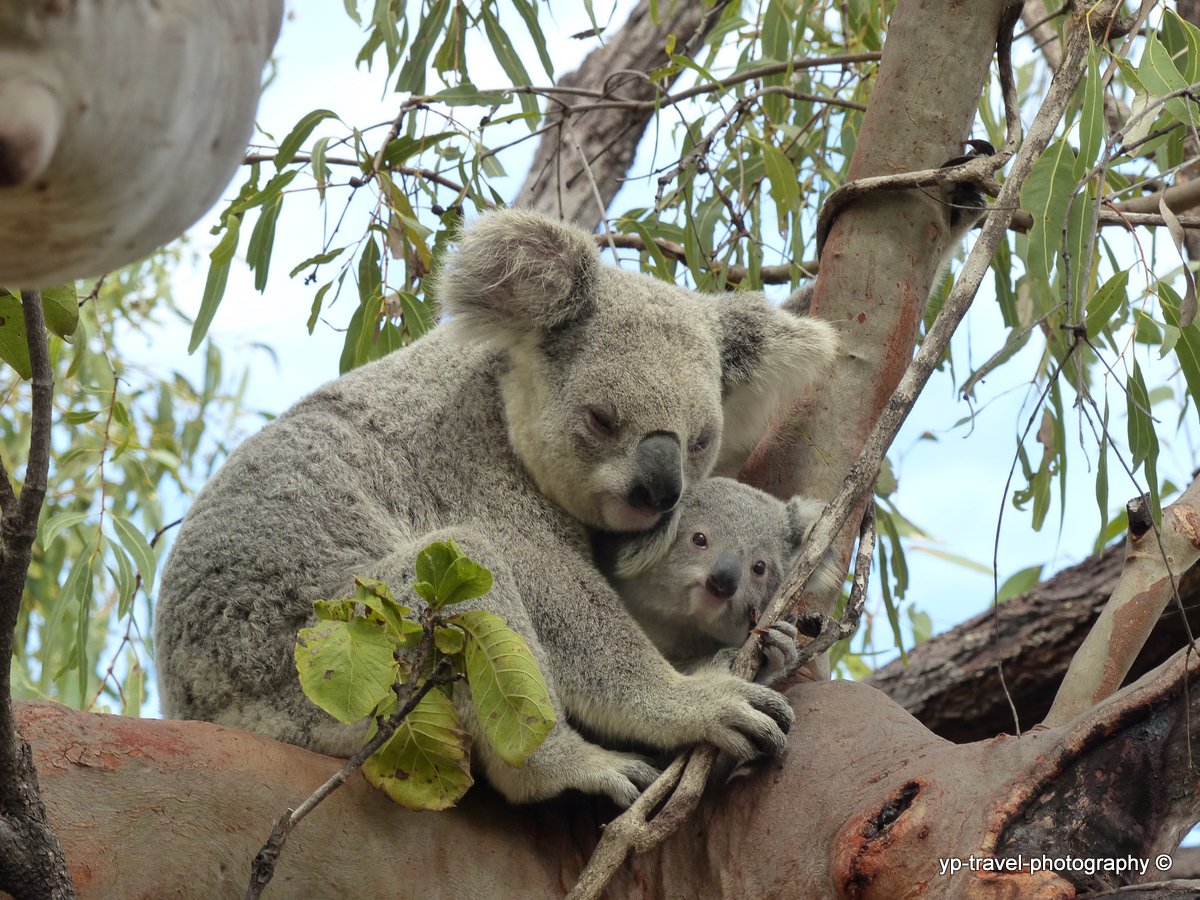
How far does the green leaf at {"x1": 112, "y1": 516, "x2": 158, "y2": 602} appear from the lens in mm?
2988

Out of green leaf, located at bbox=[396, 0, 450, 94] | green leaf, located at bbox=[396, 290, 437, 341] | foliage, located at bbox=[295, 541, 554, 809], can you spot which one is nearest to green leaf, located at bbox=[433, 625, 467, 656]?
foliage, located at bbox=[295, 541, 554, 809]

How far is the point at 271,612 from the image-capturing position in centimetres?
214

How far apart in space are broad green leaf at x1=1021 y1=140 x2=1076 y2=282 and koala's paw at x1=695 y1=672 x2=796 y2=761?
0.87 metres

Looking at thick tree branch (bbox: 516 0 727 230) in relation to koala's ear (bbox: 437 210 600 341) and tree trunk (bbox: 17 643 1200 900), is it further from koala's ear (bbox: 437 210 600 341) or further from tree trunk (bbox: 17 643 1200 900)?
tree trunk (bbox: 17 643 1200 900)

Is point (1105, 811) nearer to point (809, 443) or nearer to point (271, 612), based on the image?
point (809, 443)

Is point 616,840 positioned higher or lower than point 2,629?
lower

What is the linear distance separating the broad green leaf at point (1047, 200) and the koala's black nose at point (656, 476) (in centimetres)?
73

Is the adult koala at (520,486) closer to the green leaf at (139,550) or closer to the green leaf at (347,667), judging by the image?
the green leaf at (347,667)

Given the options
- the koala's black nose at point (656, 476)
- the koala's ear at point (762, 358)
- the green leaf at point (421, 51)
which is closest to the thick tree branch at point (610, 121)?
the green leaf at point (421, 51)

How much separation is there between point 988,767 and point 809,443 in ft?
3.14

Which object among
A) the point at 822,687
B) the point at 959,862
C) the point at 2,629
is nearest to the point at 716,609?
the point at 822,687

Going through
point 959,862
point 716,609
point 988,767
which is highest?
point 716,609

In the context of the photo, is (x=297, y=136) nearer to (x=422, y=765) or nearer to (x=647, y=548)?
(x=647, y=548)

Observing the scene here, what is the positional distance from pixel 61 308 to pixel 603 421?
104 centimetres
